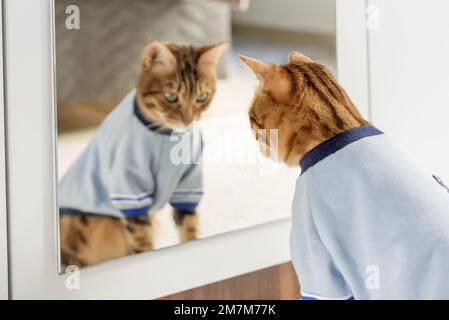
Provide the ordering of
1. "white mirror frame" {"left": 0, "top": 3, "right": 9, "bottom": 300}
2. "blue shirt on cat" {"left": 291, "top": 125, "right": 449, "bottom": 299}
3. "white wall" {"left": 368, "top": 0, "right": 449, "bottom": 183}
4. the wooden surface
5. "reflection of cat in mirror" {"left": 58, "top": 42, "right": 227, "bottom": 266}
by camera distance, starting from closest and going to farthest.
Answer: "blue shirt on cat" {"left": 291, "top": 125, "right": 449, "bottom": 299}, "white mirror frame" {"left": 0, "top": 3, "right": 9, "bottom": 300}, "reflection of cat in mirror" {"left": 58, "top": 42, "right": 227, "bottom": 266}, the wooden surface, "white wall" {"left": 368, "top": 0, "right": 449, "bottom": 183}

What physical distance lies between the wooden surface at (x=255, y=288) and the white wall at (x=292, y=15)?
0.56 metres

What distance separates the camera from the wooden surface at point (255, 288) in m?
1.11

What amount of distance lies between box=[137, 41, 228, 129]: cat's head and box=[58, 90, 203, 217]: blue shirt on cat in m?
0.02

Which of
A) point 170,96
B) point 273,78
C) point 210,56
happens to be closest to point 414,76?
point 210,56

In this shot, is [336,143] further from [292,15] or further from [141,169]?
[292,15]

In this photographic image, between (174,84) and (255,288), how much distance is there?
53 cm

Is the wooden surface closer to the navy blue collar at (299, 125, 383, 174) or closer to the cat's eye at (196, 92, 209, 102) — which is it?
the cat's eye at (196, 92, 209, 102)

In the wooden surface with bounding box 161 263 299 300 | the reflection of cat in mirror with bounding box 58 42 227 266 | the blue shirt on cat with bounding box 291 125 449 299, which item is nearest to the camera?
the blue shirt on cat with bounding box 291 125 449 299

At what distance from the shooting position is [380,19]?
138 cm

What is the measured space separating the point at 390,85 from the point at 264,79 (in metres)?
0.99

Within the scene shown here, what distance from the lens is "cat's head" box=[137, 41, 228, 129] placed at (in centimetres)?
98

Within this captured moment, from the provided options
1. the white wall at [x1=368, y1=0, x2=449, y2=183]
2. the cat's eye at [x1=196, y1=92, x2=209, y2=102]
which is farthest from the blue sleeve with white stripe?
the white wall at [x1=368, y1=0, x2=449, y2=183]
